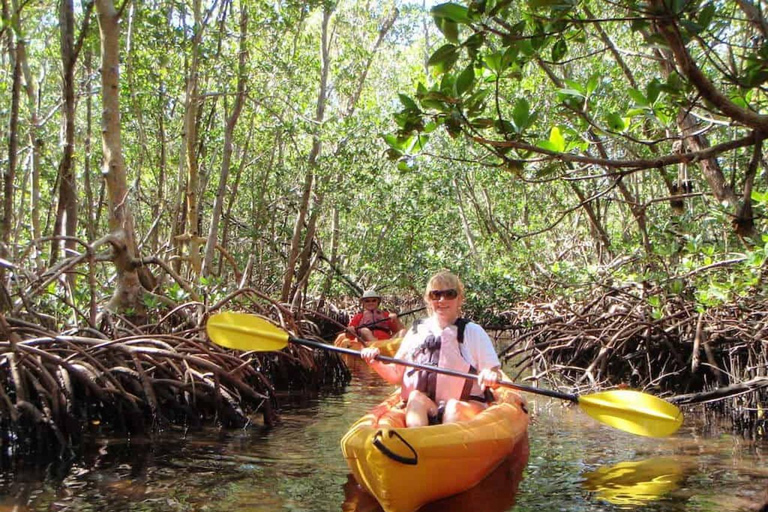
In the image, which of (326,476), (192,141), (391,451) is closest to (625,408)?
(391,451)

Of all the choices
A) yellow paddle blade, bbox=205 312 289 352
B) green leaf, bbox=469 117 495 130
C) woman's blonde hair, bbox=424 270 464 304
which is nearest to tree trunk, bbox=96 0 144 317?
yellow paddle blade, bbox=205 312 289 352

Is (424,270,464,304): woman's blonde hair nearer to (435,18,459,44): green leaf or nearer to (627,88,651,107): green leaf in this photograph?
(627,88,651,107): green leaf

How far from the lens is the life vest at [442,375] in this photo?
4.14m

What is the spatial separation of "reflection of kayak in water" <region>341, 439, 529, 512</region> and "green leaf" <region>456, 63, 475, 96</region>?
2.04m

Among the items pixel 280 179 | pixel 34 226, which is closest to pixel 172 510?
pixel 34 226

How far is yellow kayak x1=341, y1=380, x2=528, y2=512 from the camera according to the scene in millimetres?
3121

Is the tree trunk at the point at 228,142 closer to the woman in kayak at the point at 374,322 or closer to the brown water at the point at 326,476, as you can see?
the woman in kayak at the point at 374,322

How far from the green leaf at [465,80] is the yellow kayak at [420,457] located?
1559mm

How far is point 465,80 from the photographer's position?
2168mm

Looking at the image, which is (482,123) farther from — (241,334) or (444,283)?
(241,334)

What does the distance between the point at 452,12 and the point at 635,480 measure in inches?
118

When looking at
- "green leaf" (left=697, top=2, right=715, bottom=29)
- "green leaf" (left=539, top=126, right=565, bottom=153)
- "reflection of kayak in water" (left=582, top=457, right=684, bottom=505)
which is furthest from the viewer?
"reflection of kayak in water" (left=582, top=457, right=684, bottom=505)

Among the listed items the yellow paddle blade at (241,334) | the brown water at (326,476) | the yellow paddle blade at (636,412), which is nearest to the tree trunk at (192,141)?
the yellow paddle blade at (241,334)

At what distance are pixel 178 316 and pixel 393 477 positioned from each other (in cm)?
391
